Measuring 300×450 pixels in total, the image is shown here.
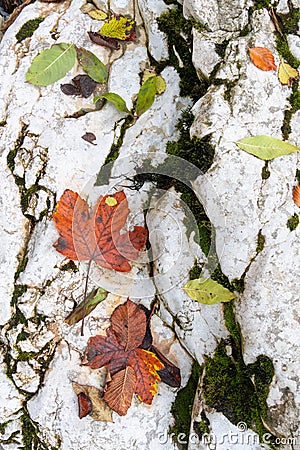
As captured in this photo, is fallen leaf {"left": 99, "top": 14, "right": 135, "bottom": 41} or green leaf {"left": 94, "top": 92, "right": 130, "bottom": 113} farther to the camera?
fallen leaf {"left": 99, "top": 14, "right": 135, "bottom": 41}

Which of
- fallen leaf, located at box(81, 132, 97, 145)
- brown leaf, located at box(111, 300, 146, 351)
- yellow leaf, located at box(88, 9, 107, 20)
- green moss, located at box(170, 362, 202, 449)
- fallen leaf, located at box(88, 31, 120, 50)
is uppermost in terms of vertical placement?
yellow leaf, located at box(88, 9, 107, 20)

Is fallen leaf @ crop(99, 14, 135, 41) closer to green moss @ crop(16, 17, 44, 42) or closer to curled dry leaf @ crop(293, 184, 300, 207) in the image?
green moss @ crop(16, 17, 44, 42)

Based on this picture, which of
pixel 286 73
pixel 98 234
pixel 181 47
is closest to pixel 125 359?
pixel 98 234

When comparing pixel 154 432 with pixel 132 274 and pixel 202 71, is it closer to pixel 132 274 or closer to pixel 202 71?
pixel 132 274

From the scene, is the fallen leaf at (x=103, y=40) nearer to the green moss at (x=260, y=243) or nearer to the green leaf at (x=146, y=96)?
the green leaf at (x=146, y=96)

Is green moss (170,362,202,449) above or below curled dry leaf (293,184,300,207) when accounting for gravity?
below

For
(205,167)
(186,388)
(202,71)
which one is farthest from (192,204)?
(186,388)

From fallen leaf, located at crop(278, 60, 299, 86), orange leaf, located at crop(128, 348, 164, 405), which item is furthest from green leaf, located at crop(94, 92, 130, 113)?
orange leaf, located at crop(128, 348, 164, 405)

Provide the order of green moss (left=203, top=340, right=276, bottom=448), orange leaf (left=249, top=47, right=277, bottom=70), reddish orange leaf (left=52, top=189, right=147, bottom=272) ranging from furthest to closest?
1. reddish orange leaf (left=52, top=189, right=147, bottom=272)
2. orange leaf (left=249, top=47, right=277, bottom=70)
3. green moss (left=203, top=340, right=276, bottom=448)
